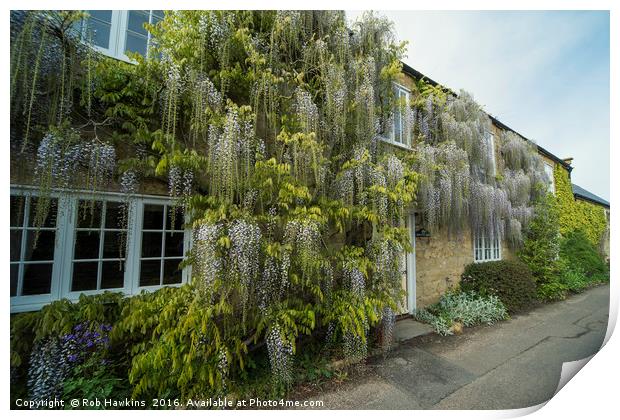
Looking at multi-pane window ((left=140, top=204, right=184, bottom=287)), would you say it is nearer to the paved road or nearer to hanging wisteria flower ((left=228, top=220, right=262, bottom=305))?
hanging wisteria flower ((left=228, top=220, right=262, bottom=305))

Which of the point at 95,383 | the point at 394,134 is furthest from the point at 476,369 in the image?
the point at 95,383

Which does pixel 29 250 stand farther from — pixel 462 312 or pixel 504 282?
pixel 504 282

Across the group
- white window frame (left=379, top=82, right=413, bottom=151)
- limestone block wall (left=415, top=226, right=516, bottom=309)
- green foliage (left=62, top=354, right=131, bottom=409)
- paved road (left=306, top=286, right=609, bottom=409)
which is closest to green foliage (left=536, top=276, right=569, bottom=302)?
paved road (left=306, top=286, right=609, bottom=409)

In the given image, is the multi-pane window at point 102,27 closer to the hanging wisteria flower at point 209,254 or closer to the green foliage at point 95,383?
the hanging wisteria flower at point 209,254

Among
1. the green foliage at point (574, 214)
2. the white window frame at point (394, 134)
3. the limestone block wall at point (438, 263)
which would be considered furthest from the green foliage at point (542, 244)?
the white window frame at point (394, 134)

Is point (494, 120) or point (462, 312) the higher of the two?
→ point (494, 120)

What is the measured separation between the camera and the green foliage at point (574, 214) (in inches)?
317

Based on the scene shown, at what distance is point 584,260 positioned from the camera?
7.14 metres

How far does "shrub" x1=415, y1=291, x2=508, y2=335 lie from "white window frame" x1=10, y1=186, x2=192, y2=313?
390cm

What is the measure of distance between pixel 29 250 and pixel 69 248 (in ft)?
0.84

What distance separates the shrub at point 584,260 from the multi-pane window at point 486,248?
7.69 feet

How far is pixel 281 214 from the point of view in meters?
2.48
